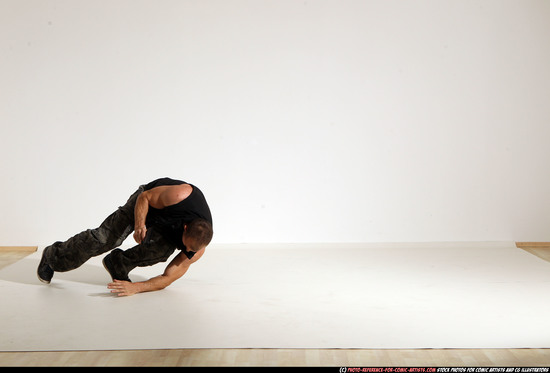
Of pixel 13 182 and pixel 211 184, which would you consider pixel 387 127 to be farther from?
pixel 13 182

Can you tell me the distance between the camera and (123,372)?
2.89m

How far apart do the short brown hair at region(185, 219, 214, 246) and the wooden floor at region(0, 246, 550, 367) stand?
0.85 meters

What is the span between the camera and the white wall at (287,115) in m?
5.78

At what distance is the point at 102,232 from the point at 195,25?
7.26 feet

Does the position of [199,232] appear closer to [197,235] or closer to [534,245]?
[197,235]

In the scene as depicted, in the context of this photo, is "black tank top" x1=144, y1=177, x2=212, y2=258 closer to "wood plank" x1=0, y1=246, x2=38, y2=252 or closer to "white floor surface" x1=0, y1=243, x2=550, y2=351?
"white floor surface" x1=0, y1=243, x2=550, y2=351

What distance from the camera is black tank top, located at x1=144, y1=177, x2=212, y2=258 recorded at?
13.4 ft

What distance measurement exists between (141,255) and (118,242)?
0.18 metres

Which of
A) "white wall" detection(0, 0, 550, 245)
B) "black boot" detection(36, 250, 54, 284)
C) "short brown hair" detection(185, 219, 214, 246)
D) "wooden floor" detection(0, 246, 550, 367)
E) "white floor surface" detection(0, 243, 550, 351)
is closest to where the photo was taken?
"wooden floor" detection(0, 246, 550, 367)

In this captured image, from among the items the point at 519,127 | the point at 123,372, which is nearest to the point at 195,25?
the point at 519,127

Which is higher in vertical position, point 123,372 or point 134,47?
point 134,47

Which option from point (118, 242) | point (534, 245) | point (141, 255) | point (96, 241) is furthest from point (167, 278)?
point (534, 245)

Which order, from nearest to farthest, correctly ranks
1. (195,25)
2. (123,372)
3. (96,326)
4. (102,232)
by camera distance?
(123,372) < (96,326) < (102,232) < (195,25)

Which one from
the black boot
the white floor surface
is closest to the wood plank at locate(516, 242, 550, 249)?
the white floor surface
